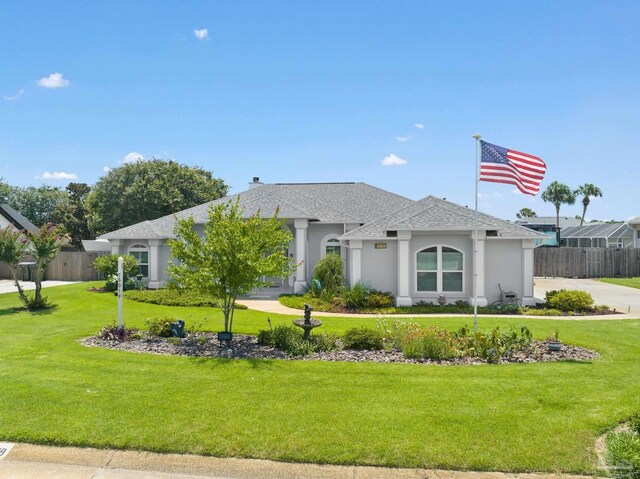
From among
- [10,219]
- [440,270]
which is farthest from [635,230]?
[10,219]

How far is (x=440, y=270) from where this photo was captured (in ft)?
61.1

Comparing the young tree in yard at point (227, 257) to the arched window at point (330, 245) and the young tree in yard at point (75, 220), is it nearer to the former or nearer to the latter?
the arched window at point (330, 245)

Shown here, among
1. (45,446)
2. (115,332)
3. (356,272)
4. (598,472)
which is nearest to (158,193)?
(356,272)

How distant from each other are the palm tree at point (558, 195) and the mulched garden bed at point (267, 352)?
2647 inches

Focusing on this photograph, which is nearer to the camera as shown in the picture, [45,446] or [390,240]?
[45,446]

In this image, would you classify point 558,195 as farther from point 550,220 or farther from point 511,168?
point 511,168

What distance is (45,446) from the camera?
582 cm

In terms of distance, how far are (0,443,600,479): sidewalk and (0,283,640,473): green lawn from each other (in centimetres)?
13

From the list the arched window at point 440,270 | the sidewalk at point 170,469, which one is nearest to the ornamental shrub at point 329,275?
the arched window at point 440,270

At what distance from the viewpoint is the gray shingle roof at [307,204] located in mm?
23609

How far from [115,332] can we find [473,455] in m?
9.38

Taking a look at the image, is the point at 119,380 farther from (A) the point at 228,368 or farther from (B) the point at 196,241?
(B) the point at 196,241

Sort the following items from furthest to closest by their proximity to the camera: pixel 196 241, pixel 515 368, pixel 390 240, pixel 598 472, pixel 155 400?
pixel 390 240 → pixel 196 241 → pixel 515 368 → pixel 155 400 → pixel 598 472

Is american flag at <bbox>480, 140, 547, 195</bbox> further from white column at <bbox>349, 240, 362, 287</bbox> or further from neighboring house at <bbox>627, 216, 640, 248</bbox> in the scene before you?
neighboring house at <bbox>627, 216, 640, 248</bbox>
